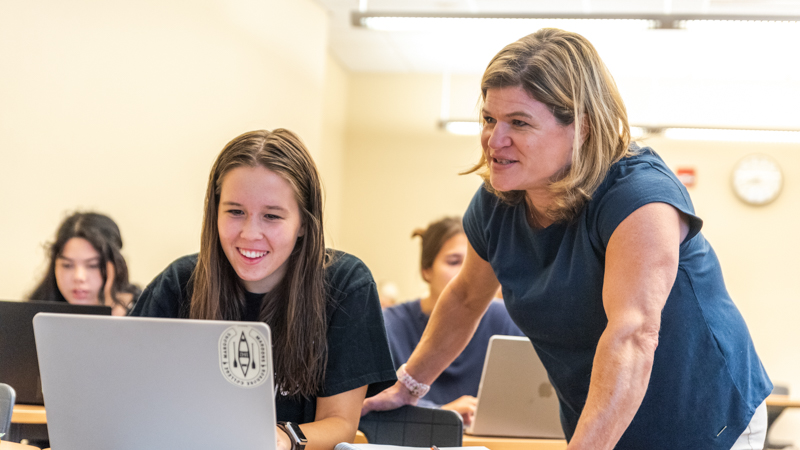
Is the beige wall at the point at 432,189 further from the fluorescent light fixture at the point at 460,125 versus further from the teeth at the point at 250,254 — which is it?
the teeth at the point at 250,254

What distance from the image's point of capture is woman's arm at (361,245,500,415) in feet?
5.00

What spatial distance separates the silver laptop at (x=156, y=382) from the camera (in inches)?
33.5

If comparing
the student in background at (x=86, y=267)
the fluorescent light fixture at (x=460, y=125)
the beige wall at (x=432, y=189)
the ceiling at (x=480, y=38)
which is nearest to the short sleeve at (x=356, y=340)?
the student in background at (x=86, y=267)

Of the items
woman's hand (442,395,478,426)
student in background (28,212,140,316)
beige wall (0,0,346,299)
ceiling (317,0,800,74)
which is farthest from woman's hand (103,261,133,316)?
ceiling (317,0,800,74)

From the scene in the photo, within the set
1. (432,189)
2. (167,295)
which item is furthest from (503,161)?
(432,189)

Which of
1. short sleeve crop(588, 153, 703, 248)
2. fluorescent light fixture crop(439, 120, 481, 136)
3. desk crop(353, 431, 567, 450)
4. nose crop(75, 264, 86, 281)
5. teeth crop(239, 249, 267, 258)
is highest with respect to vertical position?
fluorescent light fixture crop(439, 120, 481, 136)

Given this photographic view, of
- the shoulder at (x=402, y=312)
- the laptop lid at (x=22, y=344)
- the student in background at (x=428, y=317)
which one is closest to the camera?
the laptop lid at (x=22, y=344)

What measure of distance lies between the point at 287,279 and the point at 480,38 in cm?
473

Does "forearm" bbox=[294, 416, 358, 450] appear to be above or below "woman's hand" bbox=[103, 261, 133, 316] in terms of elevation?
below

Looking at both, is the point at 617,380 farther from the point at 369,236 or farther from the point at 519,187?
the point at 369,236

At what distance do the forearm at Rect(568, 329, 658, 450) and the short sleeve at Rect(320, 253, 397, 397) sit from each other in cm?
45

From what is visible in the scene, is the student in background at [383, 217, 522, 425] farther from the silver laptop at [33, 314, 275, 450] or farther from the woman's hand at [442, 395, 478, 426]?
the silver laptop at [33, 314, 275, 450]

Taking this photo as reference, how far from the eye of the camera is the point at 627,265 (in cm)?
104

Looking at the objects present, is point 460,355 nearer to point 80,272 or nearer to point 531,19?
point 80,272
